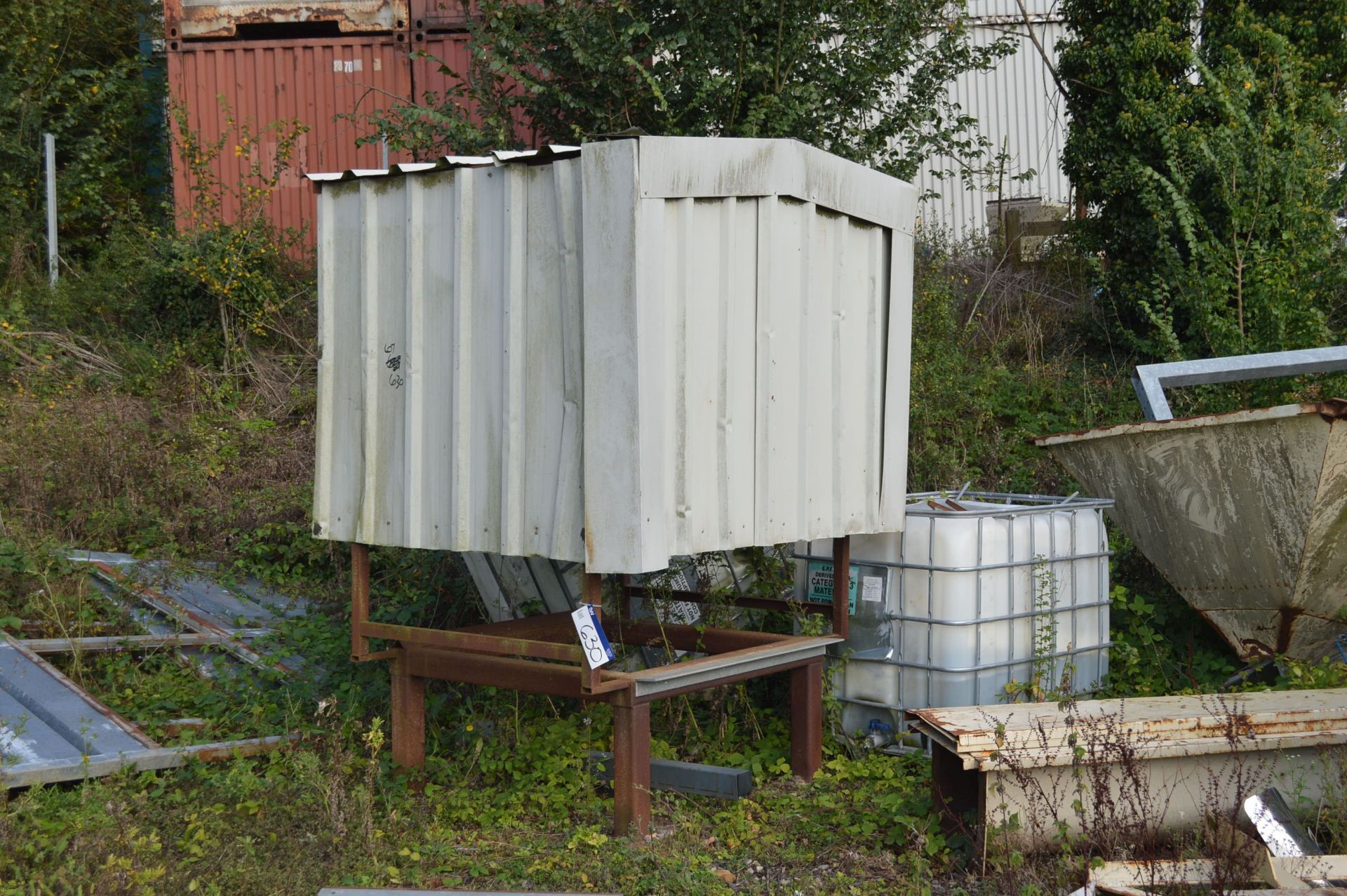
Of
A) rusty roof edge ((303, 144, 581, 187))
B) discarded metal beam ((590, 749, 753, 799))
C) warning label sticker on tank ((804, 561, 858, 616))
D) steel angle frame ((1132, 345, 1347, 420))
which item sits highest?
rusty roof edge ((303, 144, 581, 187))

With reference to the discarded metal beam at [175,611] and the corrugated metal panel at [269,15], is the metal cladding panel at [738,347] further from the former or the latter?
the corrugated metal panel at [269,15]

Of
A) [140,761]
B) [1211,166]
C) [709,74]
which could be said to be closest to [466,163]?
[140,761]

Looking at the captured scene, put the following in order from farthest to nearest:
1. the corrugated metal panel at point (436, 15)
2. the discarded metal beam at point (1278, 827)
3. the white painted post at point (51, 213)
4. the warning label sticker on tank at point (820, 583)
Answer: the white painted post at point (51, 213) < the corrugated metal panel at point (436, 15) < the warning label sticker on tank at point (820, 583) < the discarded metal beam at point (1278, 827)

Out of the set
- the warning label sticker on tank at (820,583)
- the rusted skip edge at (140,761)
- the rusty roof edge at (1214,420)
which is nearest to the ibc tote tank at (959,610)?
the warning label sticker on tank at (820,583)

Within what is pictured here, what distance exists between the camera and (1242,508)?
518 cm

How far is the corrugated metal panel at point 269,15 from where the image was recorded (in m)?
11.4

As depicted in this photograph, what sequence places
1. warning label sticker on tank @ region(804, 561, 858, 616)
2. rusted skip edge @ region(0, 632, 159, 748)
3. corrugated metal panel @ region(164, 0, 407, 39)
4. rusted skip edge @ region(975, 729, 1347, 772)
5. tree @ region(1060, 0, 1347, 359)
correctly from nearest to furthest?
rusted skip edge @ region(975, 729, 1347, 772) < rusted skip edge @ region(0, 632, 159, 748) < warning label sticker on tank @ region(804, 561, 858, 616) < tree @ region(1060, 0, 1347, 359) < corrugated metal panel @ region(164, 0, 407, 39)

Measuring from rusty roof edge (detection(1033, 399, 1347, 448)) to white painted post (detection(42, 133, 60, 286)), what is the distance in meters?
9.65

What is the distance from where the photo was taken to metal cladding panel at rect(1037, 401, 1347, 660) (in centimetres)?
482

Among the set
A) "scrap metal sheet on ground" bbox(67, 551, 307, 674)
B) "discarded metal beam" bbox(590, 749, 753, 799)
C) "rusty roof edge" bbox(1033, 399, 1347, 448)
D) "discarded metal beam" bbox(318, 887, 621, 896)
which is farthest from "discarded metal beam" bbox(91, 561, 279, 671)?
"rusty roof edge" bbox(1033, 399, 1347, 448)

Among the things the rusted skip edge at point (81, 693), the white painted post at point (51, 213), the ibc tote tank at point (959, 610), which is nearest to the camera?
the rusted skip edge at point (81, 693)

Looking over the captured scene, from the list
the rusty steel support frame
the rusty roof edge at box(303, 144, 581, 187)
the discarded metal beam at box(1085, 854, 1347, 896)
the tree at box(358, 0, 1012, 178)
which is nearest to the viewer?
the discarded metal beam at box(1085, 854, 1347, 896)

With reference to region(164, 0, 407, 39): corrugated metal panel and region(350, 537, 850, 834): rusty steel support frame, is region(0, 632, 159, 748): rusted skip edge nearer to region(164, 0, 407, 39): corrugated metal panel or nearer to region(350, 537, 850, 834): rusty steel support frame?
region(350, 537, 850, 834): rusty steel support frame

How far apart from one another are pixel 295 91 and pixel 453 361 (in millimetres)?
8629
